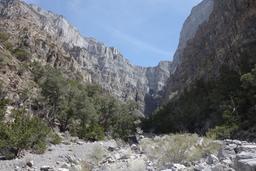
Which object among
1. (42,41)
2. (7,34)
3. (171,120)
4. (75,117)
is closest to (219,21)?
(171,120)

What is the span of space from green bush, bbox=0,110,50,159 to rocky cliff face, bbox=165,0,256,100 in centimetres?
3902

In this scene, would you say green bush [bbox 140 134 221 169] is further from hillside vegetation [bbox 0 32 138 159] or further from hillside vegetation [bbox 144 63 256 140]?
hillside vegetation [bbox 0 32 138 159]

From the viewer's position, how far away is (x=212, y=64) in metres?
96.8

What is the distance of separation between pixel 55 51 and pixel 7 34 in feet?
44.5

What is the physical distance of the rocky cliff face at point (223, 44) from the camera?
7600cm

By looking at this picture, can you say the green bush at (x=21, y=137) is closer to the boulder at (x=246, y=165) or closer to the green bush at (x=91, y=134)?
the boulder at (x=246, y=165)

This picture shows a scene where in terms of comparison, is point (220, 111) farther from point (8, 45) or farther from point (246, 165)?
point (8, 45)

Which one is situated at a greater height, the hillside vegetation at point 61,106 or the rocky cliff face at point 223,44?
the rocky cliff face at point 223,44

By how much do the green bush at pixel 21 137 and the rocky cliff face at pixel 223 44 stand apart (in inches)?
1536

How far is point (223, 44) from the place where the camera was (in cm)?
10019

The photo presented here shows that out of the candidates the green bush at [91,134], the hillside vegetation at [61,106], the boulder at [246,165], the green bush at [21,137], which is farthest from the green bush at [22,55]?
the boulder at [246,165]

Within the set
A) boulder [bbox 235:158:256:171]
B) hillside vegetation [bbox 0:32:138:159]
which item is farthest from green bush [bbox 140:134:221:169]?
hillside vegetation [bbox 0:32:138:159]

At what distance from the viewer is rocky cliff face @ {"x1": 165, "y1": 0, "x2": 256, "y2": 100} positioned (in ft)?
249

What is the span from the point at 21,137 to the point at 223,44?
82199mm
